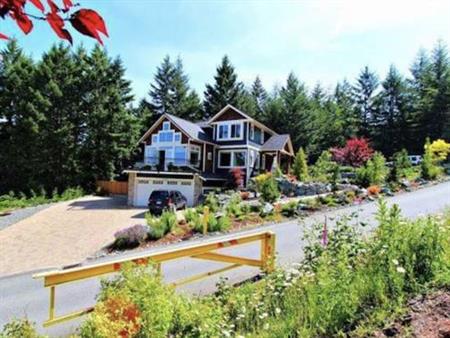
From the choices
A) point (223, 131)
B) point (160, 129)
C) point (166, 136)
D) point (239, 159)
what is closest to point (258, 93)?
point (223, 131)

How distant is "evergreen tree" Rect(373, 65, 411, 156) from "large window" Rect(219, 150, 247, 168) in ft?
73.3

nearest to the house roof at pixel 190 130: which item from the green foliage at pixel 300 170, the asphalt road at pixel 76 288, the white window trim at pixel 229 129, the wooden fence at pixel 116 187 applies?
the white window trim at pixel 229 129

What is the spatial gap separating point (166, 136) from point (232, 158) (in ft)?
20.3

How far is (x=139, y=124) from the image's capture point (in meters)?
39.8

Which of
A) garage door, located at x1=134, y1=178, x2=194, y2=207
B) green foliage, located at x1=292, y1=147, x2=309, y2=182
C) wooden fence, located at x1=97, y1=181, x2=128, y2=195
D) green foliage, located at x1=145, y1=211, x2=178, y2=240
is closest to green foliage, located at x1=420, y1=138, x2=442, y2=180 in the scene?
green foliage, located at x1=292, y1=147, x2=309, y2=182

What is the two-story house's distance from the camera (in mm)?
32062

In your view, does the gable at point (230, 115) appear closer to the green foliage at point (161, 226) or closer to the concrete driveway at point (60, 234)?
the concrete driveway at point (60, 234)

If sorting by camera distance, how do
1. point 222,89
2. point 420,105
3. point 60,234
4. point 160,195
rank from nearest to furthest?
point 60,234
point 160,195
point 420,105
point 222,89

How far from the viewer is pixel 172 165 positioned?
31094 millimetres

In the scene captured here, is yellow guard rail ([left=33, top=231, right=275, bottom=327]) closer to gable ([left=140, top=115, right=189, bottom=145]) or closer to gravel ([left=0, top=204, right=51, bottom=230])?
gravel ([left=0, top=204, right=51, bottom=230])

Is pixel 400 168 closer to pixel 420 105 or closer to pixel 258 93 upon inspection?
pixel 420 105

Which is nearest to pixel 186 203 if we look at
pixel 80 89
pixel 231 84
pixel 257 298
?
pixel 80 89

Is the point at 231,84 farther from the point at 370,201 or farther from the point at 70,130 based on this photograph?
the point at 370,201

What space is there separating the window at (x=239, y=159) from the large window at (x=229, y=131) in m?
1.34
